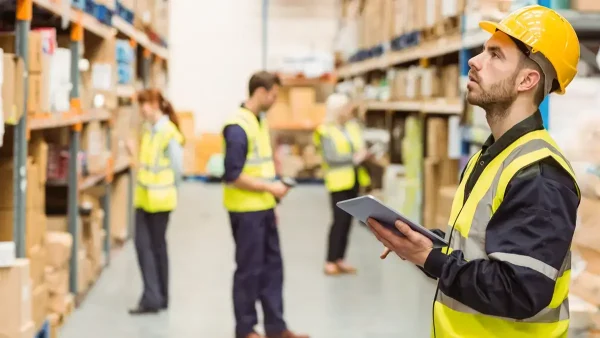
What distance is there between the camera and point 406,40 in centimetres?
865

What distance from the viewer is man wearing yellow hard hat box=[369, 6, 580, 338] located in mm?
1982

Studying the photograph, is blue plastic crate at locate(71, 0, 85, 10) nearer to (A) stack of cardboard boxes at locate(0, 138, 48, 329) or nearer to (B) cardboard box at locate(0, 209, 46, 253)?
(A) stack of cardboard boxes at locate(0, 138, 48, 329)

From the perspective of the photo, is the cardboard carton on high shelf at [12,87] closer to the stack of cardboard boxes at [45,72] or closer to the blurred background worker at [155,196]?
the stack of cardboard boxes at [45,72]

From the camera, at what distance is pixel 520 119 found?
2.19m

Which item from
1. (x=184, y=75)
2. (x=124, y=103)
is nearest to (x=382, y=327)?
(x=124, y=103)

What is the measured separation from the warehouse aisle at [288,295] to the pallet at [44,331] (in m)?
0.54

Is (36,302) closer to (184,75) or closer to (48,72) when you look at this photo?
(48,72)

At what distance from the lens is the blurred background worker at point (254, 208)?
479 cm

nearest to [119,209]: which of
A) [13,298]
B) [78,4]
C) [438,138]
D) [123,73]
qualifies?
[123,73]

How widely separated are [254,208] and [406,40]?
14.4 ft

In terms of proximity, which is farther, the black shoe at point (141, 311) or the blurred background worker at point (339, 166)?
the blurred background worker at point (339, 166)

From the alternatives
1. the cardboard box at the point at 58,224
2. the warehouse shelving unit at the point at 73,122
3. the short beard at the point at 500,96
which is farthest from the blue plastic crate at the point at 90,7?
the short beard at the point at 500,96

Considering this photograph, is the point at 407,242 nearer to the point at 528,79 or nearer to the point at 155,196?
the point at 528,79

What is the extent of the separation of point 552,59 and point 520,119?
180 mm
